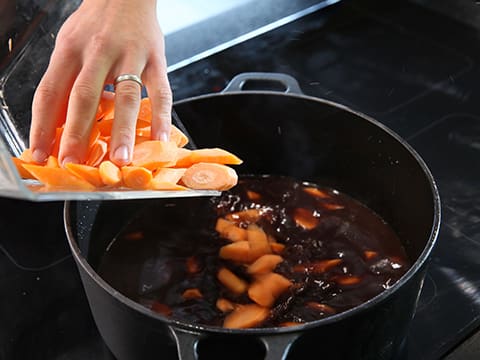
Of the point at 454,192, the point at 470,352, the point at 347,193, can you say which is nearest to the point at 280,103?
the point at 347,193

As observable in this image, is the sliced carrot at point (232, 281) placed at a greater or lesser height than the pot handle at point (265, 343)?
lesser

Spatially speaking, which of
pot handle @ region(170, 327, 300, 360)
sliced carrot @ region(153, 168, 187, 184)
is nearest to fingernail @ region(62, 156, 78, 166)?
sliced carrot @ region(153, 168, 187, 184)

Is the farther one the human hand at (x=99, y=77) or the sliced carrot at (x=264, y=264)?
the sliced carrot at (x=264, y=264)

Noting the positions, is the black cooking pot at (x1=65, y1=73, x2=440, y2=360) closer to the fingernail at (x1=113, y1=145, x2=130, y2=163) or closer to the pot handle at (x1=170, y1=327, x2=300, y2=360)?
the pot handle at (x1=170, y1=327, x2=300, y2=360)

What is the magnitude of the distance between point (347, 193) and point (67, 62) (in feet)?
1.93

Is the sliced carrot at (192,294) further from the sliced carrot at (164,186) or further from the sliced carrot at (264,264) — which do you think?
the sliced carrot at (164,186)

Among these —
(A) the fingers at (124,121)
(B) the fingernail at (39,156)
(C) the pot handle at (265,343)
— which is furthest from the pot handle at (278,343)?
(B) the fingernail at (39,156)

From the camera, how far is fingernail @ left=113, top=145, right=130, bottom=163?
2.78 feet

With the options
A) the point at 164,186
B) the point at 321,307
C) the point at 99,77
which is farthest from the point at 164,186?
the point at 321,307

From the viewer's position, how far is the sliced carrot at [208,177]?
0.92 meters

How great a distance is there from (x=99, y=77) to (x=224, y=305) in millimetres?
375

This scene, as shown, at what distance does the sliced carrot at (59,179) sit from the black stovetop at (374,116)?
36 cm

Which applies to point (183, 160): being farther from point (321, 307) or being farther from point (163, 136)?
point (321, 307)

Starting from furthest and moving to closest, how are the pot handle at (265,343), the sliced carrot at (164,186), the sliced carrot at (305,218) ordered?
the sliced carrot at (305,218)
the sliced carrot at (164,186)
the pot handle at (265,343)
